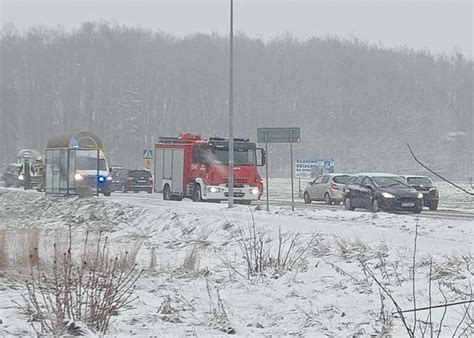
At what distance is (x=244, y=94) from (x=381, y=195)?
307 ft

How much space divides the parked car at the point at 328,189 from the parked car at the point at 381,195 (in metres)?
7.18

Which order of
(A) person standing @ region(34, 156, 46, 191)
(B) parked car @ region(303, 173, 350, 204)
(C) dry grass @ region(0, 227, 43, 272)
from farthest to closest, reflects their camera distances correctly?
(A) person standing @ region(34, 156, 46, 191) → (B) parked car @ region(303, 173, 350, 204) → (C) dry grass @ region(0, 227, 43, 272)

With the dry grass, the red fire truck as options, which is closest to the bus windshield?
the red fire truck

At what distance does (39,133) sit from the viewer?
357ft

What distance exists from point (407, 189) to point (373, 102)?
318 feet

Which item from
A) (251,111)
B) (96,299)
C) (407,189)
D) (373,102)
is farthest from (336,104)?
(96,299)

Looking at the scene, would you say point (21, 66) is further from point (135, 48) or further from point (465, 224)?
point (465, 224)

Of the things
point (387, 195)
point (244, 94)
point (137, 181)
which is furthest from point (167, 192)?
point (244, 94)

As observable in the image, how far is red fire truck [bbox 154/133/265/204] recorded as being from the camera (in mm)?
35219

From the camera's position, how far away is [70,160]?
1540 inches

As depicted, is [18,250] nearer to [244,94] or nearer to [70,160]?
[70,160]

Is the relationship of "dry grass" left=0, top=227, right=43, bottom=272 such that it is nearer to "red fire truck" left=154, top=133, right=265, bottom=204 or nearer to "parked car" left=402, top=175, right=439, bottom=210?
"red fire truck" left=154, top=133, right=265, bottom=204

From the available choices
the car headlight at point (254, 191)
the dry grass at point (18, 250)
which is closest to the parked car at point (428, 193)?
the car headlight at point (254, 191)

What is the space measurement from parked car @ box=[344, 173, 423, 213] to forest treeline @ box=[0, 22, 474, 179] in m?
67.6
